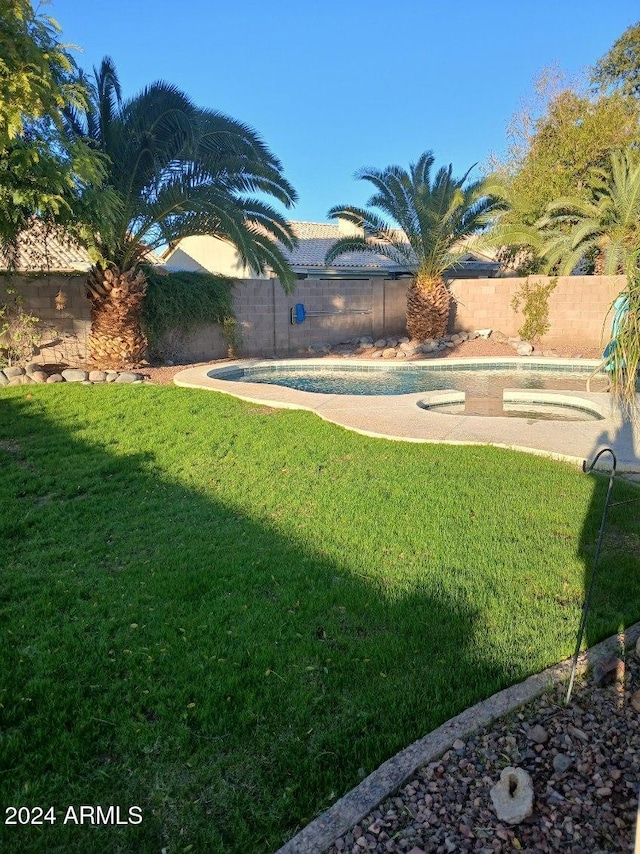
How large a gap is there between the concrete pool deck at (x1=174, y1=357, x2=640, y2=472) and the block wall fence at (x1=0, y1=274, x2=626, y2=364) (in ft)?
11.9

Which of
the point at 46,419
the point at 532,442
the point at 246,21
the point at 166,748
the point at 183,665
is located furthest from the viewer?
A: the point at 246,21

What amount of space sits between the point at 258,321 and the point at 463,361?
5923 mm

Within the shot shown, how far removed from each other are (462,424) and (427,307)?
1068 cm

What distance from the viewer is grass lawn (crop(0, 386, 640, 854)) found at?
2.21 metres

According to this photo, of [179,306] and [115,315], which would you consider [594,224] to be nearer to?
[179,306]

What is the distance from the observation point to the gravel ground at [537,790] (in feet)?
6.24

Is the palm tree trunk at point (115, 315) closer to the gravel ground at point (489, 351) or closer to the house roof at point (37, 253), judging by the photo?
the house roof at point (37, 253)

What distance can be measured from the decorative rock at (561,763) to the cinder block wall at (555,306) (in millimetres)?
14818

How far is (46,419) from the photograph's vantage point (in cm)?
782

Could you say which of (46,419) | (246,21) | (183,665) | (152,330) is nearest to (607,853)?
(183,665)

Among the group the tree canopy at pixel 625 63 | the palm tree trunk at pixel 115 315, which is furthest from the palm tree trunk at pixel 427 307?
the tree canopy at pixel 625 63

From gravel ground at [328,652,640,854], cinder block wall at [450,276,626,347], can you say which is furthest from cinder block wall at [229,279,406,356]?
gravel ground at [328,652,640,854]

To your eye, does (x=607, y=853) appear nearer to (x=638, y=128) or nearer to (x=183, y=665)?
(x=183, y=665)

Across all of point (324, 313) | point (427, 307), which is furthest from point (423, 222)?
point (324, 313)
